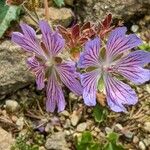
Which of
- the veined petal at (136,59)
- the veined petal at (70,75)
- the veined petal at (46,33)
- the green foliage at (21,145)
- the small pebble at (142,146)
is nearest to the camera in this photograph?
the veined petal at (46,33)

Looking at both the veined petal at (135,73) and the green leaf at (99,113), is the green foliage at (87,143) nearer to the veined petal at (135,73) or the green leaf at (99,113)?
the green leaf at (99,113)

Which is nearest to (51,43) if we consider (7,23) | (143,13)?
(7,23)

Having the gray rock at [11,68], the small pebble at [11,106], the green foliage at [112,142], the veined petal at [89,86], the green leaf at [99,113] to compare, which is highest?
the veined petal at [89,86]

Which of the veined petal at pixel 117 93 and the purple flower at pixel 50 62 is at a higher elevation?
the purple flower at pixel 50 62

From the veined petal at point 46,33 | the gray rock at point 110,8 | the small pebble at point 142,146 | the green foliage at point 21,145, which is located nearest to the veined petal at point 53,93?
the veined petal at point 46,33

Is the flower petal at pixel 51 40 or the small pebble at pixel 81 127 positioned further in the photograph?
the small pebble at pixel 81 127

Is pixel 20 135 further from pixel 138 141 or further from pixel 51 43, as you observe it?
pixel 51 43
